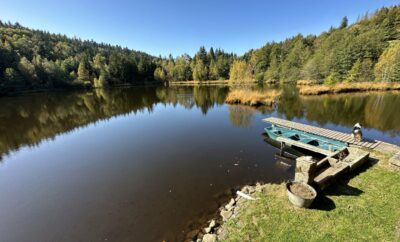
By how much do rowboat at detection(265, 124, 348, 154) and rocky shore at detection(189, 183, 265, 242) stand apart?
241 inches

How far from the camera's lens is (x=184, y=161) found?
480 inches

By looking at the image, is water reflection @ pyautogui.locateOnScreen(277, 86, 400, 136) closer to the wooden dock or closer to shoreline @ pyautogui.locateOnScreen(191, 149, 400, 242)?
the wooden dock

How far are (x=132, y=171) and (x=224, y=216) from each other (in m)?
6.50

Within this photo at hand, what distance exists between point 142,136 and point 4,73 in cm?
A: 6863

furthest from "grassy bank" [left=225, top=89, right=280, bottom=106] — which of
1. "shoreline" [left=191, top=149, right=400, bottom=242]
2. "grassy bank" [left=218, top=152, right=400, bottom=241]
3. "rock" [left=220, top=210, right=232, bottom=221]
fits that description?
"rock" [left=220, top=210, right=232, bottom=221]

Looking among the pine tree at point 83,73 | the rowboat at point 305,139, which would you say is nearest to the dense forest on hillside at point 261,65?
the pine tree at point 83,73

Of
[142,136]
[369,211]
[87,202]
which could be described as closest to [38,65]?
[142,136]

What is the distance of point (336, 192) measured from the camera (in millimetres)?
7211

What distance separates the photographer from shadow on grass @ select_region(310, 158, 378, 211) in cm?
648

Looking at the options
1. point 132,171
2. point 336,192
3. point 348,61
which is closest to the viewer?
point 336,192

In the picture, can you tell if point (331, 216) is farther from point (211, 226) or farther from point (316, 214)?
point (211, 226)

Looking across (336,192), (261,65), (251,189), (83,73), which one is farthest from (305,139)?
(83,73)

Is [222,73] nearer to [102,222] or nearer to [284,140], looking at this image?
[284,140]

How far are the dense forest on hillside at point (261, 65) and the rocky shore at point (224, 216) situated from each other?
49.5 meters
